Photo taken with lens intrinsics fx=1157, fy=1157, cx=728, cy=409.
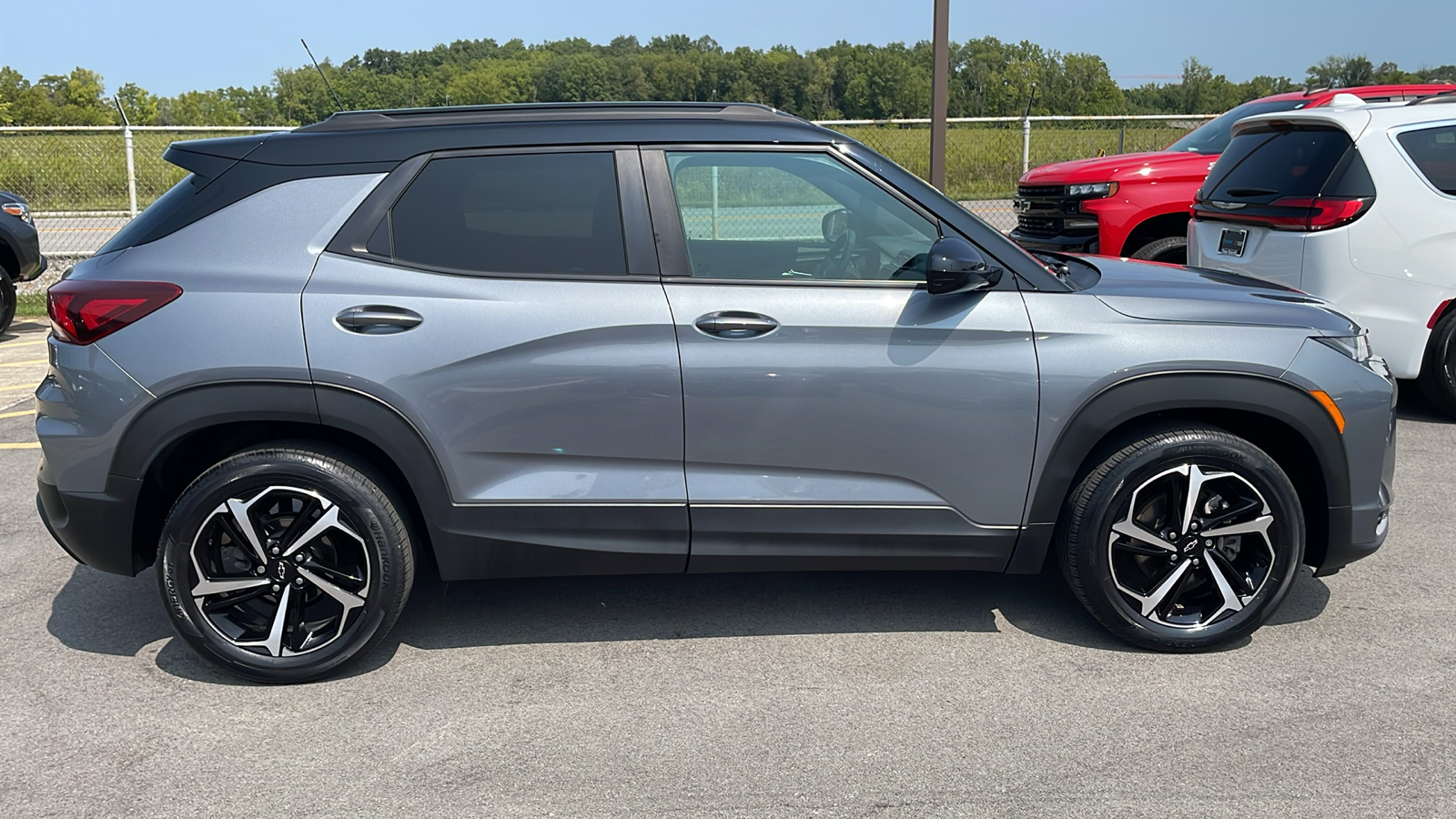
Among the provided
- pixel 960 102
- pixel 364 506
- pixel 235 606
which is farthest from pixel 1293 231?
pixel 960 102

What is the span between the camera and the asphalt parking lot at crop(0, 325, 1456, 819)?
9.91ft

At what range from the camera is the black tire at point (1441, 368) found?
21.4 ft

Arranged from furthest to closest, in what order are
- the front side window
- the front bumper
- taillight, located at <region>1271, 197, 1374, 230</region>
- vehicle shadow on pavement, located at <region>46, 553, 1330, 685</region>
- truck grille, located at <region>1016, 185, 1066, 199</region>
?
truck grille, located at <region>1016, 185, 1066, 199</region>
the front bumper
taillight, located at <region>1271, 197, 1374, 230</region>
vehicle shadow on pavement, located at <region>46, 553, 1330, 685</region>
the front side window

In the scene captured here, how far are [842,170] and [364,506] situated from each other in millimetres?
1855

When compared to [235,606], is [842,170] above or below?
above

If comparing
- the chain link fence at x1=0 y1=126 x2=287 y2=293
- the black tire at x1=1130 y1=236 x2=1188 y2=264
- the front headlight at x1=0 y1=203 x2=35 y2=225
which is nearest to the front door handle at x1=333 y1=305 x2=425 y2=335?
the black tire at x1=1130 y1=236 x2=1188 y2=264

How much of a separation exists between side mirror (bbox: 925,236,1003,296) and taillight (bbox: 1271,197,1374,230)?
3.55 metres

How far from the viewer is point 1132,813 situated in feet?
9.51

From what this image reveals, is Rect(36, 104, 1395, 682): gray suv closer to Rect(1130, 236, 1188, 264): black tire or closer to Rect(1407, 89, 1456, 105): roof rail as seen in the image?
Rect(1407, 89, 1456, 105): roof rail

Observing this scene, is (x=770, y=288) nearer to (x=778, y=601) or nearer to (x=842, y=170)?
(x=842, y=170)

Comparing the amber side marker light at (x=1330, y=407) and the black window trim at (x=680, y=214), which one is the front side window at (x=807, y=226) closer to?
the black window trim at (x=680, y=214)

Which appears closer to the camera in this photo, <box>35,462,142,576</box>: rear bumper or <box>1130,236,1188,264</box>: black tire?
<box>35,462,142,576</box>: rear bumper

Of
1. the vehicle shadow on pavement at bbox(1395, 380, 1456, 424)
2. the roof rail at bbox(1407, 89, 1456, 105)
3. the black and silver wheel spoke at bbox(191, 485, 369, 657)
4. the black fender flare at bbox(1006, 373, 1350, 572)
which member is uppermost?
the roof rail at bbox(1407, 89, 1456, 105)

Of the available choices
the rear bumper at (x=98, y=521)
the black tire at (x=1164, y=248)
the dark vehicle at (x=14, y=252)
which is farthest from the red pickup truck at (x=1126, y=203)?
the dark vehicle at (x=14, y=252)
